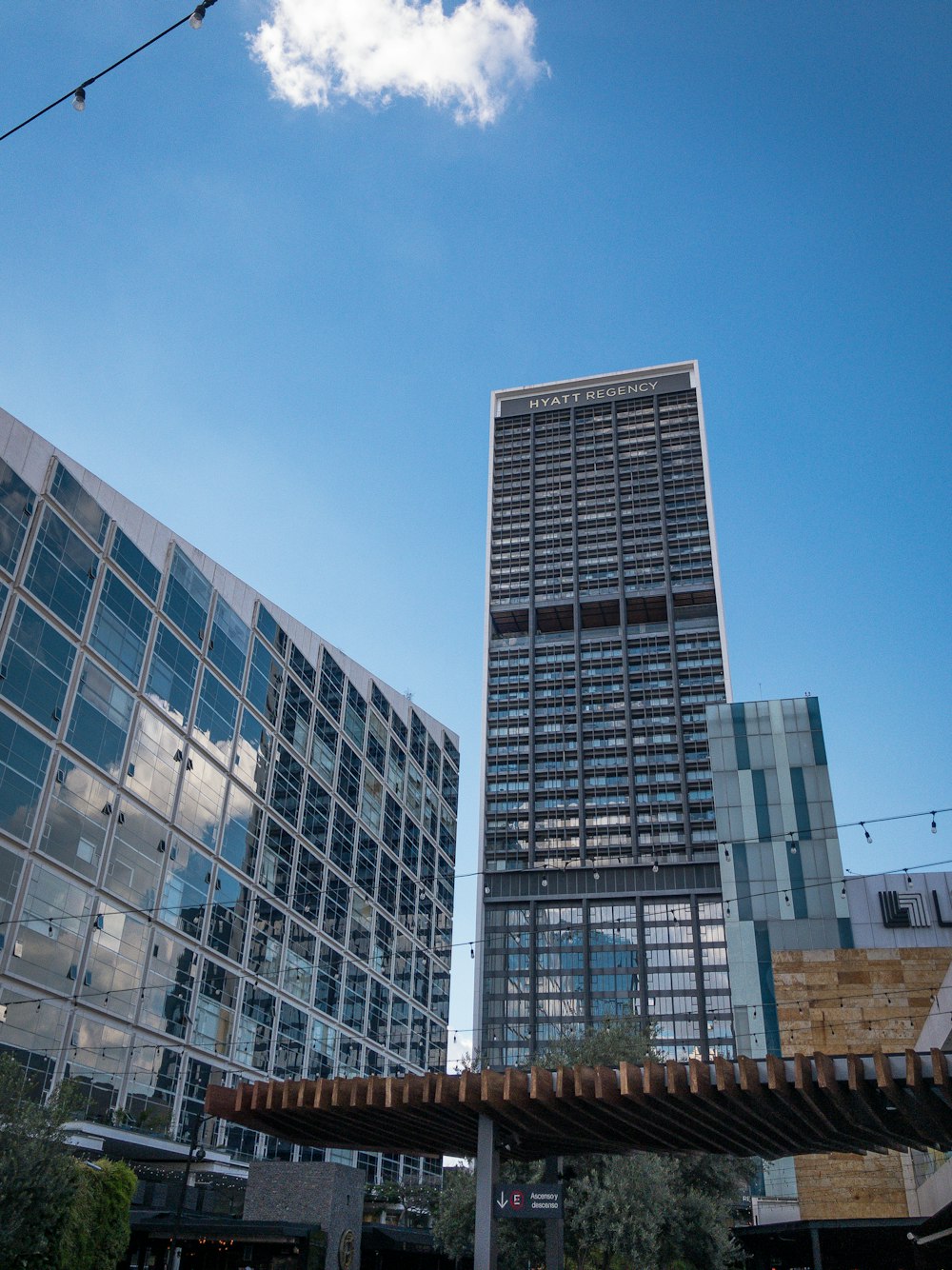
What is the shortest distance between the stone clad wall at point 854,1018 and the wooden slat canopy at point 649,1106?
14.8 metres

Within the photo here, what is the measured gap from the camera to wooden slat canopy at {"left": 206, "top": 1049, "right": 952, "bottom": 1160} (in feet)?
72.0

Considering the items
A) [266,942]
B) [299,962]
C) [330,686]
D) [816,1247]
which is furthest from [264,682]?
[816,1247]

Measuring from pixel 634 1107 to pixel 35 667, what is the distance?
38.9 m

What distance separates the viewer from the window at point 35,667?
166 ft

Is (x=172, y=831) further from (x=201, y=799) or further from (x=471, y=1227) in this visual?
(x=471, y=1227)

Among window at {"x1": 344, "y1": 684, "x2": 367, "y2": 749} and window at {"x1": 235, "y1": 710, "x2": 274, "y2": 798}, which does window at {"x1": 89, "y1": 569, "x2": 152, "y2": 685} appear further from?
window at {"x1": 344, "y1": 684, "x2": 367, "y2": 749}

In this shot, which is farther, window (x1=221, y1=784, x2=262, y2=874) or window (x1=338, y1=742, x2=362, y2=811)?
window (x1=338, y1=742, x2=362, y2=811)

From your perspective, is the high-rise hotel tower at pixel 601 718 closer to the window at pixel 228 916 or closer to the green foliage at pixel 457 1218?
the window at pixel 228 916

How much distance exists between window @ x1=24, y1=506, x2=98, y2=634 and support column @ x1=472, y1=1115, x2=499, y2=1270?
3791 centimetres

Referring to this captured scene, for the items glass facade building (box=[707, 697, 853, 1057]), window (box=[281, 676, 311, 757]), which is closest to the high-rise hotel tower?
window (box=[281, 676, 311, 757])

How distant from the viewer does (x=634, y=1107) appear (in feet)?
78.8

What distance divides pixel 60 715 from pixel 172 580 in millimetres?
14137

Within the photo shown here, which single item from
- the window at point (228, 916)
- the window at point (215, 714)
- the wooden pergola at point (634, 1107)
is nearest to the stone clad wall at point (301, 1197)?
the wooden pergola at point (634, 1107)

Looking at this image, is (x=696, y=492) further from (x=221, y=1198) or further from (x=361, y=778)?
(x=221, y=1198)
